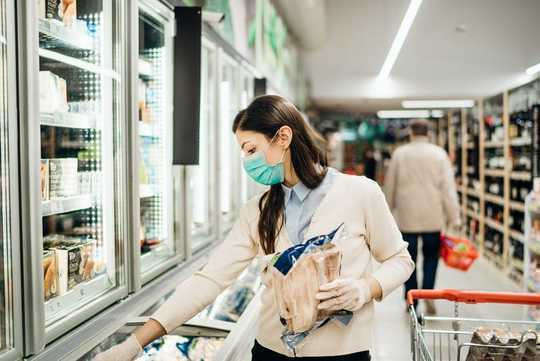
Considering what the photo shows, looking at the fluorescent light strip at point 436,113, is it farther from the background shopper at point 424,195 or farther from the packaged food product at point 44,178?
the packaged food product at point 44,178

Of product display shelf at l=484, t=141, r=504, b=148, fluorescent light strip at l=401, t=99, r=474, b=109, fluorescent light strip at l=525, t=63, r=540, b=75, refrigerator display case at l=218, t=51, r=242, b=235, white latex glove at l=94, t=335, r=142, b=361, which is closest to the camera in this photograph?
white latex glove at l=94, t=335, r=142, b=361

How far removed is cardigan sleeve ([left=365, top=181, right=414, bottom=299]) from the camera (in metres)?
1.81

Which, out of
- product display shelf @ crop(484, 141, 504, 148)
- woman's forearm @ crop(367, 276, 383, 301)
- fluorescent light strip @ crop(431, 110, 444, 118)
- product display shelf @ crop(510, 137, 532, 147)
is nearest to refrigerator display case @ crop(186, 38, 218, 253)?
woman's forearm @ crop(367, 276, 383, 301)

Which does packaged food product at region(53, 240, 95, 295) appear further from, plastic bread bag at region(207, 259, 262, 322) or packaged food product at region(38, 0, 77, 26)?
plastic bread bag at region(207, 259, 262, 322)

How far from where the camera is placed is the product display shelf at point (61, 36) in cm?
200

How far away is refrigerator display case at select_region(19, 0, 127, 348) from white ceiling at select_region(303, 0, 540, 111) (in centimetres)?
377

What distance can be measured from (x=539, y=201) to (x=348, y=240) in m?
4.02

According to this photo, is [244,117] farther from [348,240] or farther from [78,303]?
[78,303]

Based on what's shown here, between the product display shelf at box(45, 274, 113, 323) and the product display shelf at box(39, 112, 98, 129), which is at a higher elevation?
the product display shelf at box(39, 112, 98, 129)

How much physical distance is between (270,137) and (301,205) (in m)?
0.23

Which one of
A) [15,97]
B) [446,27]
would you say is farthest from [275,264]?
[446,27]

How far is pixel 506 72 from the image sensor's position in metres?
8.55

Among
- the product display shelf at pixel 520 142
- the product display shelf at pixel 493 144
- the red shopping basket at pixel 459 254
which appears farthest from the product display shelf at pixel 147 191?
the product display shelf at pixel 493 144

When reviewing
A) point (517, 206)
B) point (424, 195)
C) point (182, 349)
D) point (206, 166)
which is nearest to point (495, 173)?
point (517, 206)
